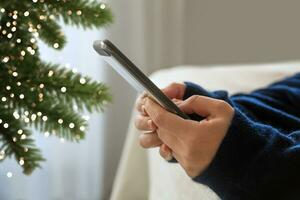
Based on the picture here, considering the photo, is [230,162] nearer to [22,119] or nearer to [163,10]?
[22,119]

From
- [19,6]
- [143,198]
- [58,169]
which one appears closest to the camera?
[19,6]

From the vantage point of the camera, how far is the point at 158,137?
0.61 meters

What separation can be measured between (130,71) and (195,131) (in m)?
0.10

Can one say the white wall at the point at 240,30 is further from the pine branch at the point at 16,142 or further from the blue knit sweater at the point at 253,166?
the blue knit sweater at the point at 253,166

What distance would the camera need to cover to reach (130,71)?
53 cm

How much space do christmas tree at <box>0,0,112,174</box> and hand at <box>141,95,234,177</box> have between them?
0.27m

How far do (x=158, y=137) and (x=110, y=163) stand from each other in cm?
97

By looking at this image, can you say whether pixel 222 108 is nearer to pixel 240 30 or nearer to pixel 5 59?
pixel 5 59

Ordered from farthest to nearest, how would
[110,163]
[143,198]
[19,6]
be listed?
1. [110,163]
2. [143,198]
3. [19,6]

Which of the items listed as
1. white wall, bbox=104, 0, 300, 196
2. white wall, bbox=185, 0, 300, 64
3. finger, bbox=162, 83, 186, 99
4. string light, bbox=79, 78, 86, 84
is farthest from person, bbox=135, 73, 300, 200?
white wall, bbox=185, 0, 300, 64

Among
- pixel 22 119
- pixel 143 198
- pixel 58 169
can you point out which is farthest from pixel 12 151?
pixel 58 169

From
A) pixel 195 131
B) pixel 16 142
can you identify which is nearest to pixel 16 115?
pixel 16 142

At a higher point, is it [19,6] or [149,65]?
[19,6]

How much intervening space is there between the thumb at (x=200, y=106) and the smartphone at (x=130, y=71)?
0.5 inches
